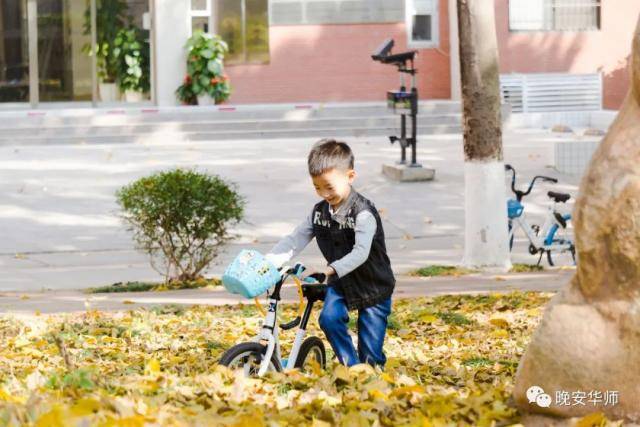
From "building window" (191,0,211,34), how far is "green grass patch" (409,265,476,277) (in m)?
15.6

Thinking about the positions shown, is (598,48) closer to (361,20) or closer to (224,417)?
(361,20)

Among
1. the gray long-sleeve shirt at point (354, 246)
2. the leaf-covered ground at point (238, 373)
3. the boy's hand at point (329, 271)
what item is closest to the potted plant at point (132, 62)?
the leaf-covered ground at point (238, 373)

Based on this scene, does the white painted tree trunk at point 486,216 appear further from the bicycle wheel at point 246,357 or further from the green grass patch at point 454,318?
the bicycle wheel at point 246,357

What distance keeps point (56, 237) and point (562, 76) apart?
50.6 ft

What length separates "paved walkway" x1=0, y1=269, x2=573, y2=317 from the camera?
10.3m

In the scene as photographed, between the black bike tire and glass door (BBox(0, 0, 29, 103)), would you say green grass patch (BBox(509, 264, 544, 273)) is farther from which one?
glass door (BBox(0, 0, 29, 103))

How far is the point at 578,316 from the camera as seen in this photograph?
4594mm

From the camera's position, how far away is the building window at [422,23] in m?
28.0

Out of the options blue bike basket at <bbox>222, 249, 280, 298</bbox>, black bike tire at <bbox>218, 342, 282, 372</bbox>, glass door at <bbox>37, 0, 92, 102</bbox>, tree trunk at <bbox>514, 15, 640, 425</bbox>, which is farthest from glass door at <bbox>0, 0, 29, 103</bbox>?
tree trunk at <bbox>514, 15, 640, 425</bbox>

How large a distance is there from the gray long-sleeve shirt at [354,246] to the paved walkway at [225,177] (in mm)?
5090

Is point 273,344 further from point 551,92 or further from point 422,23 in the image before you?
point 422,23

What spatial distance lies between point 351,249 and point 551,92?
21964 millimetres

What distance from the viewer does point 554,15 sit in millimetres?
28469

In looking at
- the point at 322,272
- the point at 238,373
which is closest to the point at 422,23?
the point at 322,272
